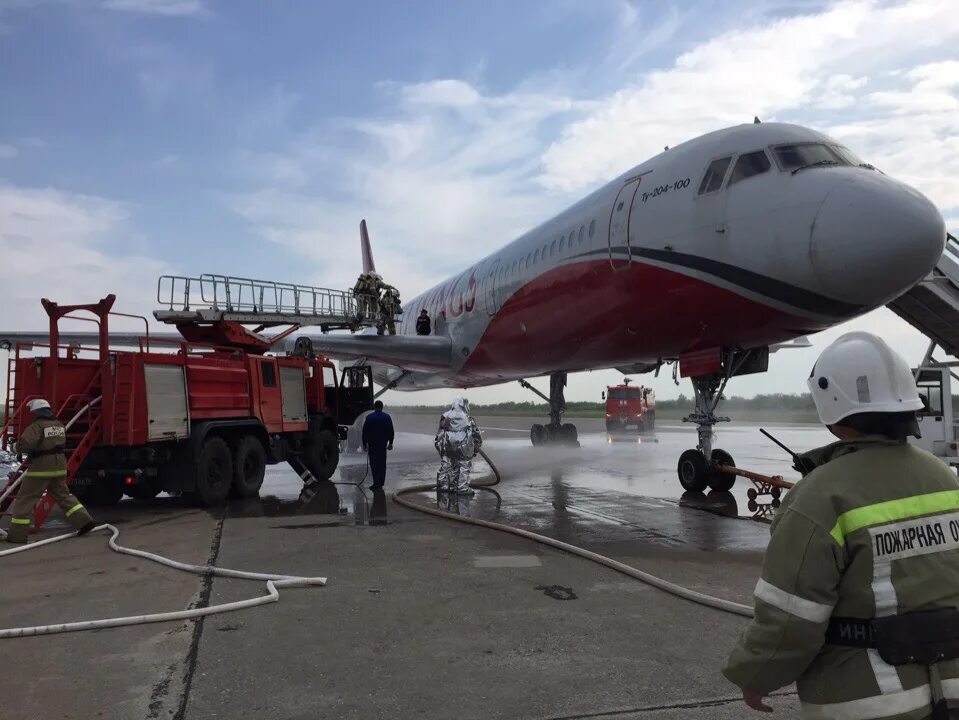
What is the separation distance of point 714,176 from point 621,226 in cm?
172

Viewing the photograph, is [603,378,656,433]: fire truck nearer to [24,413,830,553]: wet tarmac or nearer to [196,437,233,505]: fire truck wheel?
[24,413,830,553]: wet tarmac

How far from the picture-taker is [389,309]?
17391mm

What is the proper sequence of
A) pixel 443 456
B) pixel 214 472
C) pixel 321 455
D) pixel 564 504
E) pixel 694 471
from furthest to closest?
pixel 321 455, pixel 443 456, pixel 694 471, pixel 214 472, pixel 564 504

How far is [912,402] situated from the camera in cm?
209

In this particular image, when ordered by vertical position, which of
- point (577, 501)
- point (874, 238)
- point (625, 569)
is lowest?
point (577, 501)

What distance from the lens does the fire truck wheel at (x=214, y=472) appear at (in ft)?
32.2

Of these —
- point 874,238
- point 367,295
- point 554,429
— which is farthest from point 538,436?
point 874,238

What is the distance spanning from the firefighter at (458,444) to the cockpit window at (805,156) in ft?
18.2

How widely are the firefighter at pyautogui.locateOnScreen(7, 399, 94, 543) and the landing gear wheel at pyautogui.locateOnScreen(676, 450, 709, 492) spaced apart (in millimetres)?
7795

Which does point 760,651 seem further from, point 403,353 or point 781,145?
point 403,353

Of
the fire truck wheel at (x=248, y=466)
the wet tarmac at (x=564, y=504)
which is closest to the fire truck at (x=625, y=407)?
the wet tarmac at (x=564, y=504)

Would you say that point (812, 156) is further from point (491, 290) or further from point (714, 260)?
point (491, 290)

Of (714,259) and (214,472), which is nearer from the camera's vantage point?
(714,259)

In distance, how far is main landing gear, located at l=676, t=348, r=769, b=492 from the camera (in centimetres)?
1057
